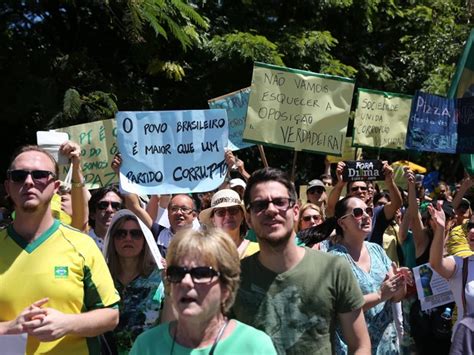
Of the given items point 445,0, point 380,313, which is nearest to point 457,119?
point 380,313

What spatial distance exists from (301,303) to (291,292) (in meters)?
0.06

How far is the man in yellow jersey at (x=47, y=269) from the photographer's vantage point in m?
3.30

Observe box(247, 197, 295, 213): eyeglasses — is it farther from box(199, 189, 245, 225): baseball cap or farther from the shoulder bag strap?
the shoulder bag strap

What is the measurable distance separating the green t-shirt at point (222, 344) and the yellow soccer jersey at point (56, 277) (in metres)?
0.77

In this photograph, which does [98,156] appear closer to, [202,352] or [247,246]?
[247,246]

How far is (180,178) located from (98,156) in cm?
160

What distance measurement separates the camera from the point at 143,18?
31.0ft

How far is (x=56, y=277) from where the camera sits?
3320mm

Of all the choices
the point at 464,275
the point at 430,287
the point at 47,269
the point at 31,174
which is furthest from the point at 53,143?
the point at 464,275

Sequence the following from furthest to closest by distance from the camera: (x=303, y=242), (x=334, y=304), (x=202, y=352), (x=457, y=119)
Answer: (x=457, y=119) → (x=303, y=242) → (x=334, y=304) → (x=202, y=352)

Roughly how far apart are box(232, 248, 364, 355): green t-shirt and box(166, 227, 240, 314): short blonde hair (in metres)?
0.48

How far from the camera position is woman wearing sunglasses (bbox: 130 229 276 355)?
2623 mm

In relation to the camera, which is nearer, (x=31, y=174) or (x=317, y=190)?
(x=31, y=174)

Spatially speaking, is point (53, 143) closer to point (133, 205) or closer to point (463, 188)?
point (133, 205)
